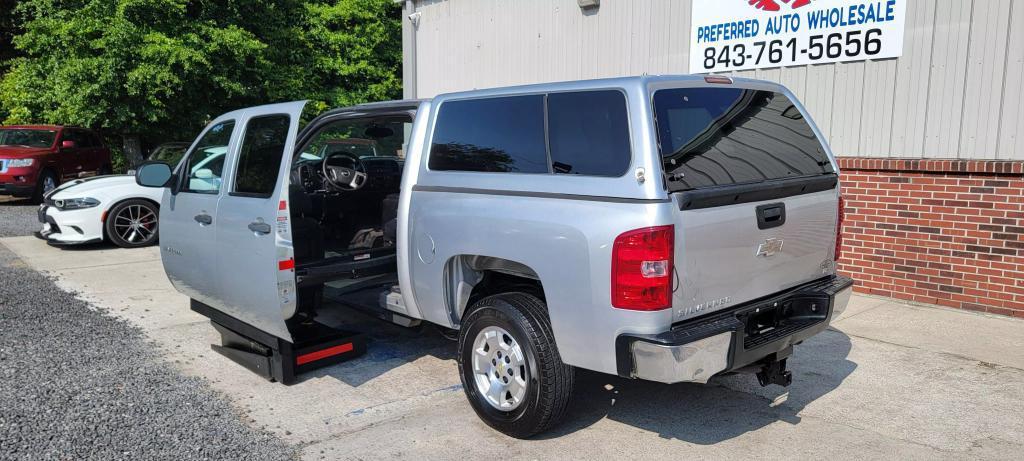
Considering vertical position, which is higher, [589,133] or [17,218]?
[589,133]

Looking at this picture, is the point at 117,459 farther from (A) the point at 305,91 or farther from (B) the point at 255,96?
(A) the point at 305,91

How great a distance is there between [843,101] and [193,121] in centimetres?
1733

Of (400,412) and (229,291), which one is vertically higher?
(229,291)

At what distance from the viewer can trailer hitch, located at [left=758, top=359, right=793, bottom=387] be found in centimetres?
415

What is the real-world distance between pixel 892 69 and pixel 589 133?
4.84 m

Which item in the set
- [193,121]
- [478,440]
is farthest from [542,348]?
[193,121]

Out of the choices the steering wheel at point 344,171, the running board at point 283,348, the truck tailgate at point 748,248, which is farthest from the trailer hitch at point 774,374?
the steering wheel at point 344,171

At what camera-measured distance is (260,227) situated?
4.51 meters

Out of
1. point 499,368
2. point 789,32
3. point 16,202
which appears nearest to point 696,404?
point 499,368

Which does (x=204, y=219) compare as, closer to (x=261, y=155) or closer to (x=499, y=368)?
(x=261, y=155)

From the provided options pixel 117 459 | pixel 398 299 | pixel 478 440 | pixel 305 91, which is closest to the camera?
pixel 117 459

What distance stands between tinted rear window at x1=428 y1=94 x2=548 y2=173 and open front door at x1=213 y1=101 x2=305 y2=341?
2.96 feet

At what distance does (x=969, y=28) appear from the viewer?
662cm

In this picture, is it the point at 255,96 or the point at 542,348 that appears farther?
the point at 255,96
